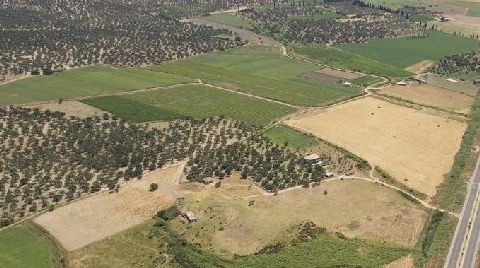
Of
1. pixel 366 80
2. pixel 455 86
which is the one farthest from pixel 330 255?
pixel 455 86

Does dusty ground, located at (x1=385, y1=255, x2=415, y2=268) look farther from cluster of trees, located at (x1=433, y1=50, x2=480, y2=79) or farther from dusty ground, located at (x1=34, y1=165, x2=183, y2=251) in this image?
cluster of trees, located at (x1=433, y1=50, x2=480, y2=79)

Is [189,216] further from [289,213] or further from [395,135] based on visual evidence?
[395,135]

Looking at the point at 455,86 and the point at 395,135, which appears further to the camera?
the point at 455,86

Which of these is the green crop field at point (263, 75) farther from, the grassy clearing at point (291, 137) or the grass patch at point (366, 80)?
the grassy clearing at point (291, 137)

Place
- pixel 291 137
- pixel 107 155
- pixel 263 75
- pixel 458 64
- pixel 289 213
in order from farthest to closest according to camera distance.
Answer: pixel 458 64 → pixel 263 75 → pixel 291 137 → pixel 107 155 → pixel 289 213

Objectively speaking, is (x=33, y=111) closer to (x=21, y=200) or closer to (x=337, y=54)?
(x=21, y=200)
